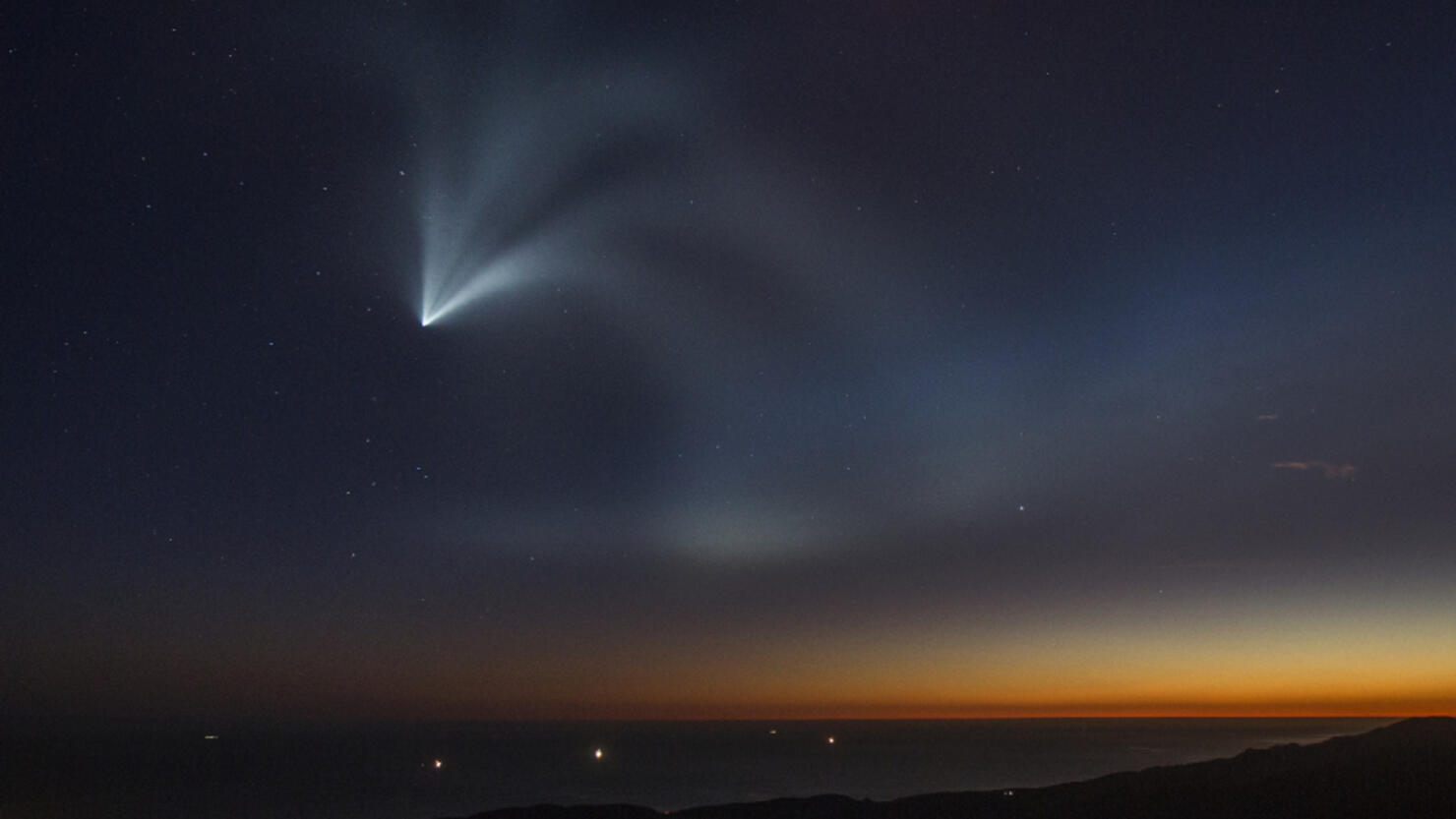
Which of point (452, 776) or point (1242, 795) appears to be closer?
point (1242, 795)

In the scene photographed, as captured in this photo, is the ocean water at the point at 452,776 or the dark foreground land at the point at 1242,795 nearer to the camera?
the dark foreground land at the point at 1242,795

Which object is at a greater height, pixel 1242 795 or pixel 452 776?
pixel 1242 795

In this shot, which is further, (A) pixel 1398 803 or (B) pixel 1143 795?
(B) pixel 1143 795

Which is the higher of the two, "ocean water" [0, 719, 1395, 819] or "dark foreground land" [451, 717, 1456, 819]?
"dark foreground land" [451, 717, 1456, 819]

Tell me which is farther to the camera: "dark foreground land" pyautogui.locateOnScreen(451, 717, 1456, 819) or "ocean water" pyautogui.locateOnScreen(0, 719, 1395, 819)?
"ocean water" pyautogui.locateOnScreen(0, 719, 1395, 819)

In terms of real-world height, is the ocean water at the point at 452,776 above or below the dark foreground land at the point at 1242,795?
below

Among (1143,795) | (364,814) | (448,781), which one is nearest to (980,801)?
(1143,795)

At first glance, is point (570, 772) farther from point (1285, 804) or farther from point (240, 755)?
point (1285, 804)

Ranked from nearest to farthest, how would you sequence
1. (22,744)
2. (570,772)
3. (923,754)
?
(570,772) < (923,754) < (22,744)
